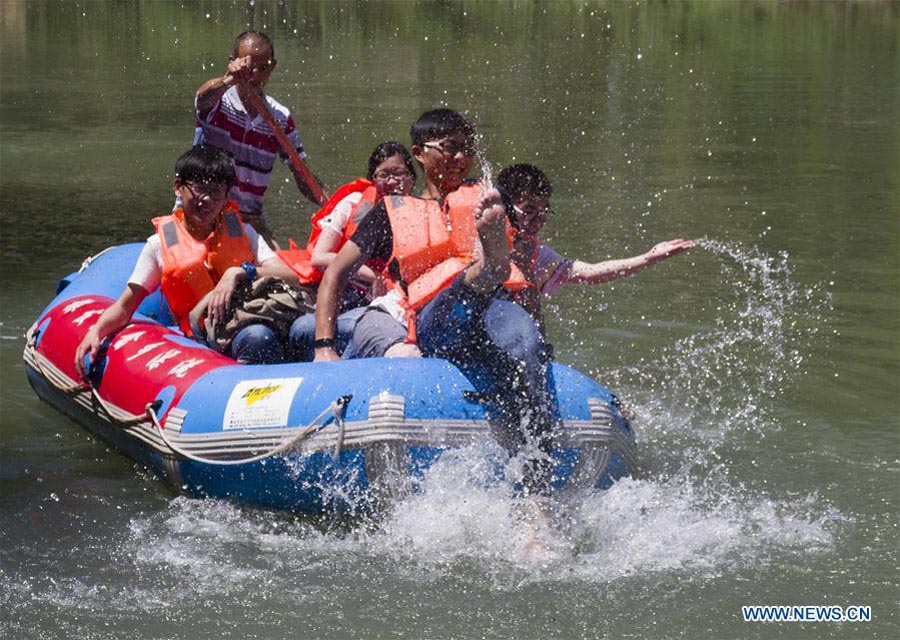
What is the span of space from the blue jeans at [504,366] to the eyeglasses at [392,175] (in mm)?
1037

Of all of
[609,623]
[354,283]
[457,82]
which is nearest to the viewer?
[609,623]

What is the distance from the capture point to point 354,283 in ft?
19.0

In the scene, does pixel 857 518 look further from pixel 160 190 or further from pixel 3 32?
pixel 3 32

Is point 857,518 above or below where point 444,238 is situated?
below

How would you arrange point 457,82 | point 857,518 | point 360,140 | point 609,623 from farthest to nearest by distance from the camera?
point 457,82 → point 360,140 → point 857,518 → point 609,623

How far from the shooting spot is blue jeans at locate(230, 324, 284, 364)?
5781mm

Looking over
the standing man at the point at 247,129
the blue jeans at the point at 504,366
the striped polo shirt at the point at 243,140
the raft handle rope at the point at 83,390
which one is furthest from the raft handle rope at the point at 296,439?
the striped polo shirt at the point at 243,140

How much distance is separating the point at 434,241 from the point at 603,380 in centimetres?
208

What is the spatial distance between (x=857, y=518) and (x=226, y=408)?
2.28 m

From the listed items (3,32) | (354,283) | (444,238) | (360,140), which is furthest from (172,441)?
(3,32)

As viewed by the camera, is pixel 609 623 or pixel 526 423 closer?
pixel 609 623

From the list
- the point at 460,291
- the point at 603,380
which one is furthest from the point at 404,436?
the point at 603,380

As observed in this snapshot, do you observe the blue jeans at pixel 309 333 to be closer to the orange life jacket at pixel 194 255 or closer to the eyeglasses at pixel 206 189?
the orange life jacket at pixel 194 255

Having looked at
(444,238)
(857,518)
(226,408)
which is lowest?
(857,518)
